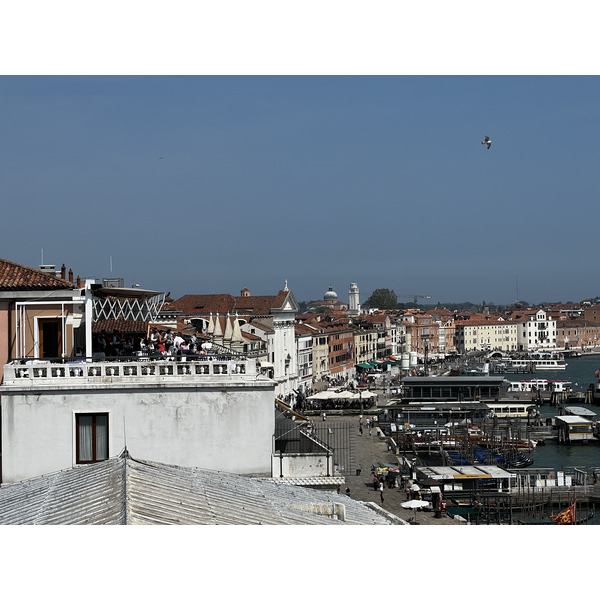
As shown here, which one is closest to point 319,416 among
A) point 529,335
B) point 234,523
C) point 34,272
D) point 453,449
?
point 453,449

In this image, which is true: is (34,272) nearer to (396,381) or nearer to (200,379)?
(200,379)

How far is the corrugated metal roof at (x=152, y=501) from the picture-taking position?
411 cm

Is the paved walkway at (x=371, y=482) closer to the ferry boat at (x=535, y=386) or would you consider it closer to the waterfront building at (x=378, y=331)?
the ferry boat at (x=535, y=386)

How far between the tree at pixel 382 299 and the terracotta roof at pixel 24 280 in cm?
9513

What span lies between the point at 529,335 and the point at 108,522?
82.8 metres

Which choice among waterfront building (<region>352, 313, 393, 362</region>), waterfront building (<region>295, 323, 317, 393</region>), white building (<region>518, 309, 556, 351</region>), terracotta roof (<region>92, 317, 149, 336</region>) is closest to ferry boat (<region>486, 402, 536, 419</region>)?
waterfront building (<region>295, 323, 317, 393</region>)

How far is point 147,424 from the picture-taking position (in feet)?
22.5

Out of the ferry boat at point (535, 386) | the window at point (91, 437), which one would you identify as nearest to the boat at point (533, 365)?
the ferry boat at point (535, 386)

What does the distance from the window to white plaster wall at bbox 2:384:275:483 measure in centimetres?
4

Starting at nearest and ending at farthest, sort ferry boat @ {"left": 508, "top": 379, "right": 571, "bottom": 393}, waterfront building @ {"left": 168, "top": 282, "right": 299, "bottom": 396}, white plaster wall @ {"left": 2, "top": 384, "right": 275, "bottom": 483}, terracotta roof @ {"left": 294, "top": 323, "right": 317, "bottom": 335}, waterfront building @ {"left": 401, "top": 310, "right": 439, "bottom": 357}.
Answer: white plaster wall @ {"left": 2, "top": 384, "right": 275, "bottom": 483} < waterfront building @ {"left": 168, "top": 282, "right": 299, "bottom": 396} < terracotta roof @ {"left": 294, "top": 323, "right": 317, "bottom": 335} < ferry boat @ {"left": 508, "top": 379, "right": 571, "bottom": 393} < waterfront building @ {"left": 401, "top": 310, "right": 439, "bottom": 357}

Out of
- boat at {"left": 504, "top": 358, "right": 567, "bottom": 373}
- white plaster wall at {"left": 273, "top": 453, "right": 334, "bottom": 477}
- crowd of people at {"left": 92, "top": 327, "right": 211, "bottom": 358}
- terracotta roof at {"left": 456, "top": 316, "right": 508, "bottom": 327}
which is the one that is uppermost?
terracotta roof at {"left": 456, "top": 316, "right": 508, "bottom": 327}

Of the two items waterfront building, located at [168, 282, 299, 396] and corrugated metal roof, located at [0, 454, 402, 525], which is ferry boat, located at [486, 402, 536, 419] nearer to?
waterfront building, located at [168, 282, 299, 396]

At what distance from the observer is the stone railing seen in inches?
268

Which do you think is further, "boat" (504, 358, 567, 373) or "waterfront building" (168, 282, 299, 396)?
"boat" (504, 358, 567, 373)
